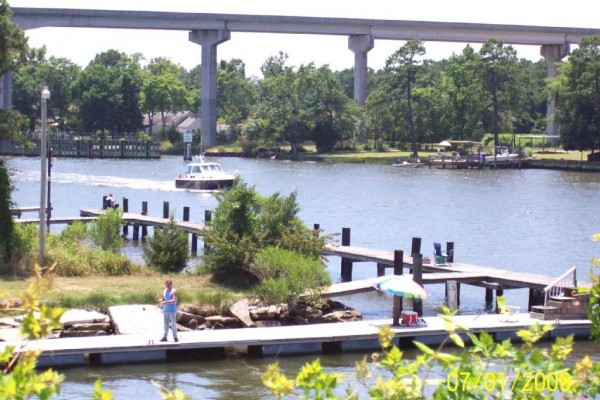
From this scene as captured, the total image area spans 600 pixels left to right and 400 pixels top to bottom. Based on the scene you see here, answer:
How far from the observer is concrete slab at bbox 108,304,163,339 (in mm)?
24203

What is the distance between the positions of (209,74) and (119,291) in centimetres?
10872

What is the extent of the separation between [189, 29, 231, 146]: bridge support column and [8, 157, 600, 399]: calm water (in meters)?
14.3

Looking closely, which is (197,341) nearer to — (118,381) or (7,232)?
(118,381)

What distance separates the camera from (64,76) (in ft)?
547

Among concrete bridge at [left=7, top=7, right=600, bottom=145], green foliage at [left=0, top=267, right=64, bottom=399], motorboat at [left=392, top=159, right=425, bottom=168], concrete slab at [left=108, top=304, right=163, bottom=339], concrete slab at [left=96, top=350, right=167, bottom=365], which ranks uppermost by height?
concrete bridge at [left=7, top=7, right=600, bottom=145]

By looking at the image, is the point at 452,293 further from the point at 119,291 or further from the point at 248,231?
the point at 119,291

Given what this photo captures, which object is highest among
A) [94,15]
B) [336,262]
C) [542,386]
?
[94,15]

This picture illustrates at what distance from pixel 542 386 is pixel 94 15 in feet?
374

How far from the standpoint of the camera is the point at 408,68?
124 metres

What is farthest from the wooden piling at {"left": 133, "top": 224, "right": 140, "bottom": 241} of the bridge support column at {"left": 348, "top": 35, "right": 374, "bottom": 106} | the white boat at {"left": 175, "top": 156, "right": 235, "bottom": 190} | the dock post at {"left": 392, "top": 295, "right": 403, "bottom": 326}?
the bridge support column at {"left": 348, "top": 35, "right": 374, "bottom": 106}

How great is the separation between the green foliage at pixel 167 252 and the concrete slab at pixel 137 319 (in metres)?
5.75

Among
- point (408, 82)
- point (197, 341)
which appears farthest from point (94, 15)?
point (197, 341)

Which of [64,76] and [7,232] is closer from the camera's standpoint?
[7,232]

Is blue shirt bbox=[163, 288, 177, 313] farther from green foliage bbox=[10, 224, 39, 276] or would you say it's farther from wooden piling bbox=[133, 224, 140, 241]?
wooden piling bbox=[133, 224, 140, 241]
